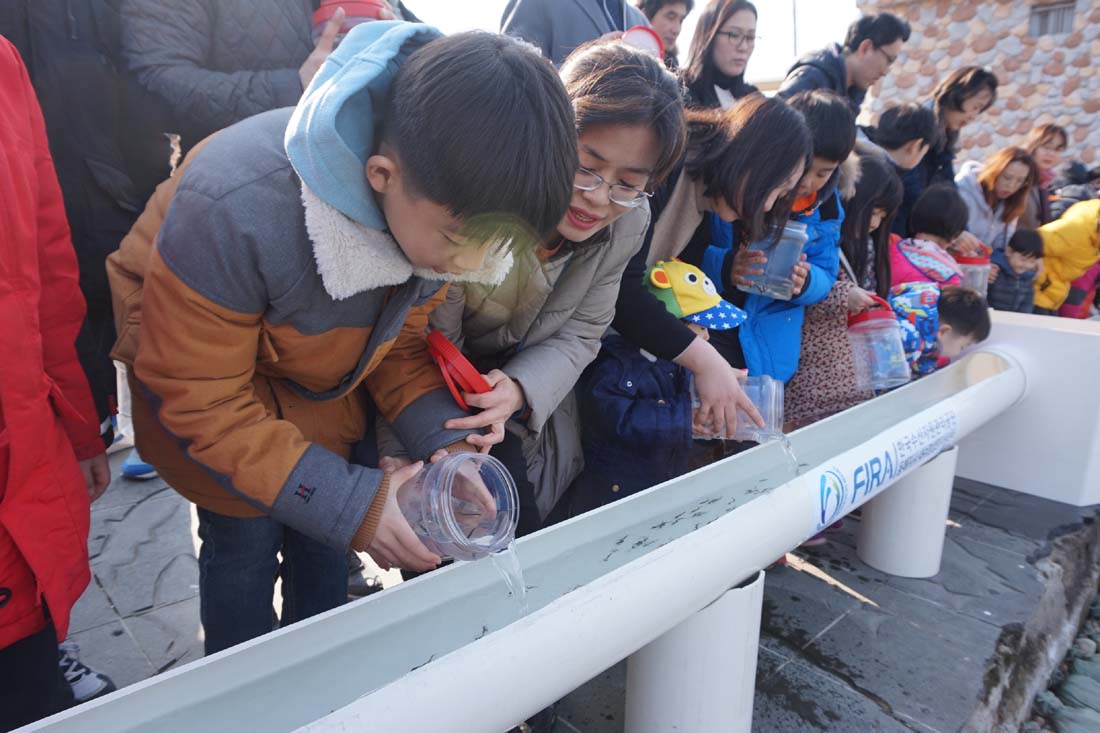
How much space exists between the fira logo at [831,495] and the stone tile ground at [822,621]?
2.19ft

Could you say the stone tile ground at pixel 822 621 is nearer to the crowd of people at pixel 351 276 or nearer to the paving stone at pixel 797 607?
the paving stone at pixel 797 607

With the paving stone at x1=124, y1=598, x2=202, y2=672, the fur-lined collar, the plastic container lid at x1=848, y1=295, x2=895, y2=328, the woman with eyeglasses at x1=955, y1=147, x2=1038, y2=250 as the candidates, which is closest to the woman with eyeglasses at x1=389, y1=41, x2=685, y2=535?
the fur-lined collar

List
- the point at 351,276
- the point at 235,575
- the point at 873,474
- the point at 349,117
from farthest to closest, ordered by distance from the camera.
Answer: the point at 873,474 → the point at 235,575 → the point at 351,276 → the point at 349,117

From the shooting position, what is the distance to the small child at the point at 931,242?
3.44 m

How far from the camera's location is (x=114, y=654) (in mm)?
2141

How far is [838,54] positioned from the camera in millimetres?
3607

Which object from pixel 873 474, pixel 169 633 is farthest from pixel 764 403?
pixel 169 633

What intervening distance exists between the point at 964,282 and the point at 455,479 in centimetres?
381

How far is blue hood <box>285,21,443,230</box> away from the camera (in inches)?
38.3

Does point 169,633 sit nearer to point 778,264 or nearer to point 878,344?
point 778,264

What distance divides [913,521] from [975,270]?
212 centimetres

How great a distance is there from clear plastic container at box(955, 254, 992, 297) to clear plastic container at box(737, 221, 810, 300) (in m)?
2.35

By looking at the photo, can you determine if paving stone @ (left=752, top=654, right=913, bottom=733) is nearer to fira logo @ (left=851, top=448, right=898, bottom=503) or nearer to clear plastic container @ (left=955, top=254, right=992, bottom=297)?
fira logo @ (left=851, top=448, right=898, bottom=503)

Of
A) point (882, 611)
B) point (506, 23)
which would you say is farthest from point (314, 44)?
point (882, 611)
